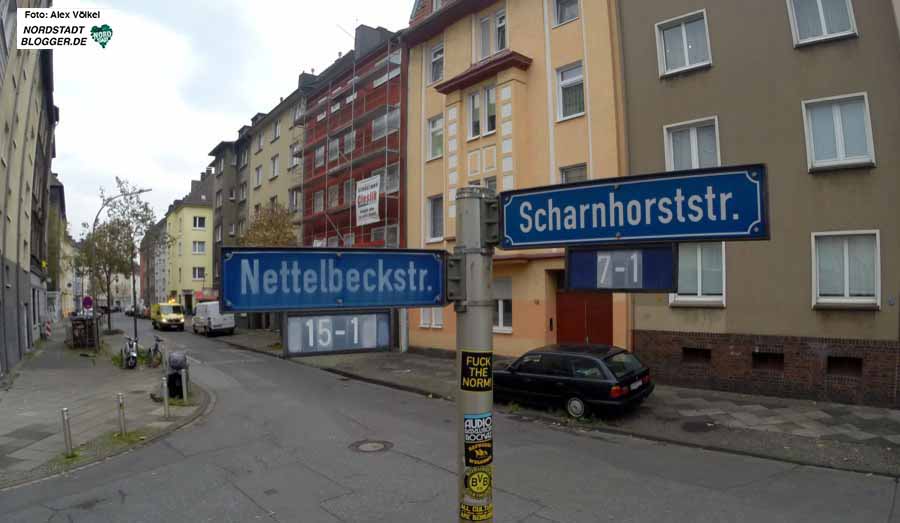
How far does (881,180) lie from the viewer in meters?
11.9

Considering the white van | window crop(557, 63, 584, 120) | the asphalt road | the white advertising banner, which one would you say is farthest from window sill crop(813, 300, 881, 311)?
the white van

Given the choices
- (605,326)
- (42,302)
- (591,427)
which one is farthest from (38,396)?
(42,302)

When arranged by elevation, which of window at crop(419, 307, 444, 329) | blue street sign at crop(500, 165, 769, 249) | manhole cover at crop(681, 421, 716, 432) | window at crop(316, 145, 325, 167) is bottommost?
manhole cover at crop(681, 421, 716, 432)

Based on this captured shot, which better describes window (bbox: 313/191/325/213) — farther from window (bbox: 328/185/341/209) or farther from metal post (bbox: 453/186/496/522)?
metal post (bbox: 453/186/496/522)

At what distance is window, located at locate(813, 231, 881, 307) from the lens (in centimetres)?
1206

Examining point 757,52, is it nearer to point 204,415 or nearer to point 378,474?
point 378,474

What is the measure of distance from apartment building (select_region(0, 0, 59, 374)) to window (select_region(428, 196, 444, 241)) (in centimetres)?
1435

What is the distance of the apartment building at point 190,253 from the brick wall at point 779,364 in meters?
54.6

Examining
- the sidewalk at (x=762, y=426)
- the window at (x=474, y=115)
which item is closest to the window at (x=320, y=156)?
the window at (x=474, y=115)

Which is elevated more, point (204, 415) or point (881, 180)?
point (881, 180)

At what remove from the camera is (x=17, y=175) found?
22.1 m

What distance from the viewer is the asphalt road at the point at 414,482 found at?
21.6 ft

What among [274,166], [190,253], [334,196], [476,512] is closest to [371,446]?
[476,512]

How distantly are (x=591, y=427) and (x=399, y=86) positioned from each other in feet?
60.6
